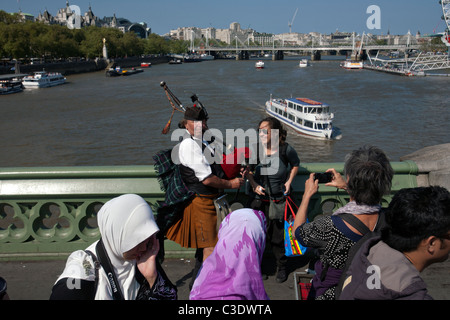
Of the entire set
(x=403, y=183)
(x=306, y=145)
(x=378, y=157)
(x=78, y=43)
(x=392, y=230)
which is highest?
(x=78, y=43)

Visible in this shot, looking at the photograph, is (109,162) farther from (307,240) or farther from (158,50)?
(158,50)

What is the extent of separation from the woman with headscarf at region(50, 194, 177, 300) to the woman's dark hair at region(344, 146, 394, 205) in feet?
3.22

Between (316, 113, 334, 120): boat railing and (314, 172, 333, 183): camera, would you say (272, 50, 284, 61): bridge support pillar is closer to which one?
(316, 113, 334, 120): boat railing

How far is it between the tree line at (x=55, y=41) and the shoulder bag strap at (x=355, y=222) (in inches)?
2486

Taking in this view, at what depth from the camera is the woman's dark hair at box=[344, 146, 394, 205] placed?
6.48 ft

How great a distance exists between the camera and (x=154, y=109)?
1280 inches

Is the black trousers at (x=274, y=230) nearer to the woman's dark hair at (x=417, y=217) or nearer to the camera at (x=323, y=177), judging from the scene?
the camera at (x=323, y=177)

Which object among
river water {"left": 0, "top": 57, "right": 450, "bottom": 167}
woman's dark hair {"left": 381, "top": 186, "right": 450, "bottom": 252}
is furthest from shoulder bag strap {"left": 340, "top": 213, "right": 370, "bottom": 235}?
river water {"left": 0, "top": 57, "right": 450, "bottom": 167}

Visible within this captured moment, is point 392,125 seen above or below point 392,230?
below

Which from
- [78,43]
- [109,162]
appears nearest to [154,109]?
[109,162]

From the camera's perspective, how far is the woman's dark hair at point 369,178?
198 centimetres

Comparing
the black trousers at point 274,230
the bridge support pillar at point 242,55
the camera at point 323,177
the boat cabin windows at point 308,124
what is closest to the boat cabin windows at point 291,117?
the boat cabin windows at point 308,124

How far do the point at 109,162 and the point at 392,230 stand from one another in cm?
1767
